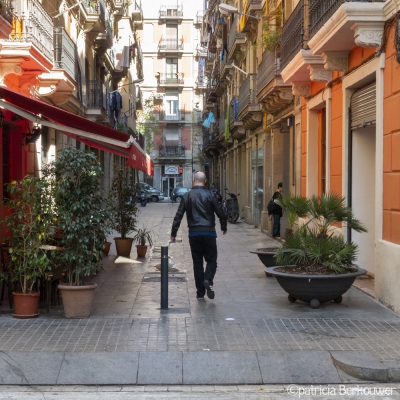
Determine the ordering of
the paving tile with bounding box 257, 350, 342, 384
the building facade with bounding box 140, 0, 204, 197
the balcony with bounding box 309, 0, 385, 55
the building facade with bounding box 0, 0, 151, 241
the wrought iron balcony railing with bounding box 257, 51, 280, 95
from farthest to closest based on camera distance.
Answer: the building facade with bounding box 140, 0, 204, 197, the wrought iron balcony railing with bounding box 257, 51, 280, 95, the balcony with bounding box 309, 0, 385, 55, the building facade with bounding box 0, 0, 151, 241, the paving tile with bounding box 257, 350, 342, 384

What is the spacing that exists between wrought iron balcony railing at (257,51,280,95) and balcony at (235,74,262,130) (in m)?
2.79

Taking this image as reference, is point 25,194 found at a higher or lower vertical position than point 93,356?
higher

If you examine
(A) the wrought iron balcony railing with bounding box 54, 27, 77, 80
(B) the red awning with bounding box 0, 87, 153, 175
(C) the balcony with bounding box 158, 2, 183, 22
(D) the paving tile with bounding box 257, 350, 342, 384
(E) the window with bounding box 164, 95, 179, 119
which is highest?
(C) the balcony with bounding box 158, 2, 183, 22

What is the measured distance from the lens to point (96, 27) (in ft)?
88.3

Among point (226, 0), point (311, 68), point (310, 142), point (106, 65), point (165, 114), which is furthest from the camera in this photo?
point (165, 114)

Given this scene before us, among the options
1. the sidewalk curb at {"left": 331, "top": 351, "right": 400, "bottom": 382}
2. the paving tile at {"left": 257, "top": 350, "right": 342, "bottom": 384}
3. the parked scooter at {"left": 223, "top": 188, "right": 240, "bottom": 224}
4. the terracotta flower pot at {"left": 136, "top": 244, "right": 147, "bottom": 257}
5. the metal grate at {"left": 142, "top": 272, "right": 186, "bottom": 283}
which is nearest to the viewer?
the sidewalk curb at {"left": 331, "top": 351, "right": 400, "bottom": 382}

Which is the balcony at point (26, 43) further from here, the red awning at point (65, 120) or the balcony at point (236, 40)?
the balcony at point (236, 40)

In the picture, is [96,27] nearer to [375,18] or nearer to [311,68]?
[311,68]

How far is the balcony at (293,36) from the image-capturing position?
636 inches

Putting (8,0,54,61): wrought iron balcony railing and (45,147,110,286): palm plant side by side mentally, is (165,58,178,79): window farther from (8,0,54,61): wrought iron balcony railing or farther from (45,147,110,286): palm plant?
(45,147,110,286): palm plant

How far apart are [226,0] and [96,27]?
15.8 metres

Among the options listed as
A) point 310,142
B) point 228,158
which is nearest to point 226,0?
point 228,158

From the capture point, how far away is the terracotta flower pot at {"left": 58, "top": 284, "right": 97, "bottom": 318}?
9.27 m

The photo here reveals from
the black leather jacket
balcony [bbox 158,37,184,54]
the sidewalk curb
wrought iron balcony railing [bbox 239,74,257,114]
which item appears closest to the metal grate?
the black leather jacket
